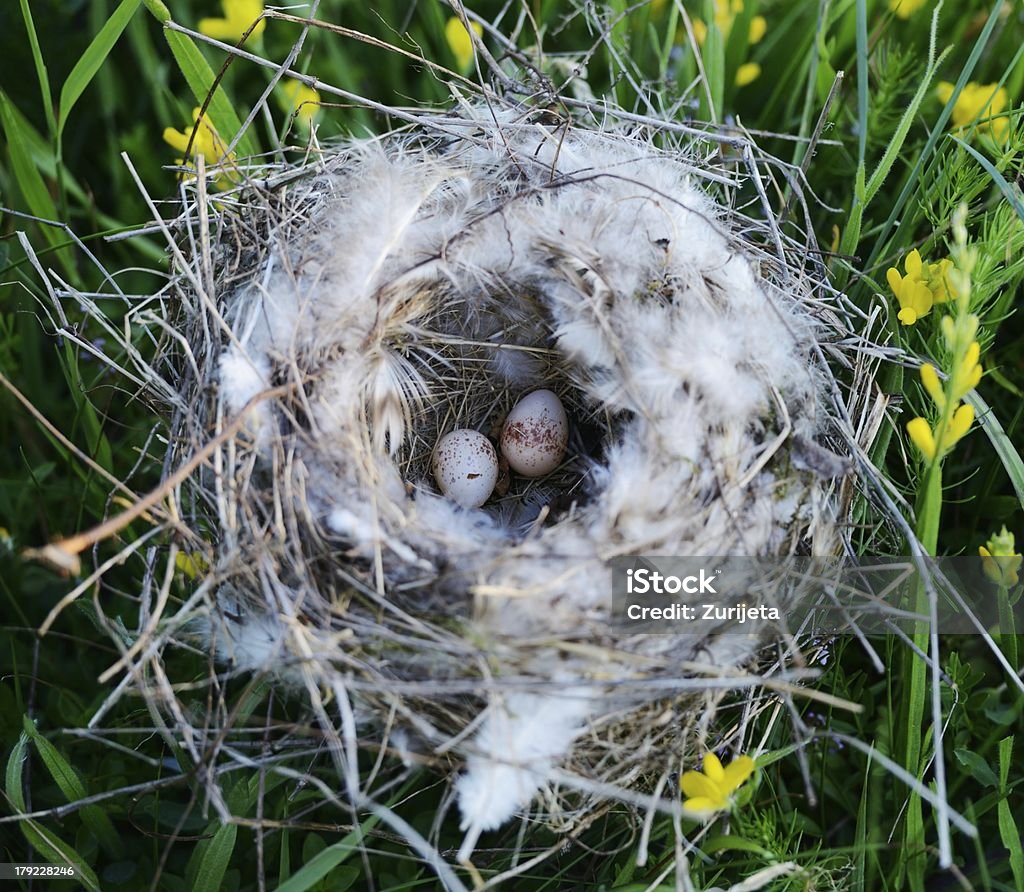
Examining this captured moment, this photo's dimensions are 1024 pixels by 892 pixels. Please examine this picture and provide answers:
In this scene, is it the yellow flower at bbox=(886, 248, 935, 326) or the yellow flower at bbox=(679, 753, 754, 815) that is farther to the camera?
the yellow flower at bbox=(886, 248, 935, 326)

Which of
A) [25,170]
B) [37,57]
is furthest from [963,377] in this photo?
[25,170]

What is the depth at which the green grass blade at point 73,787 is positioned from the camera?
1377mm

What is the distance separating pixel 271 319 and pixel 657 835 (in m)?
0.93

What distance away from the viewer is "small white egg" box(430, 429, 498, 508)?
1.60 meters

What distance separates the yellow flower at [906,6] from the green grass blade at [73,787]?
1967mm

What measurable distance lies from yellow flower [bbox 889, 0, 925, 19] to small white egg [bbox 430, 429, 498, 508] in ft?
3.89

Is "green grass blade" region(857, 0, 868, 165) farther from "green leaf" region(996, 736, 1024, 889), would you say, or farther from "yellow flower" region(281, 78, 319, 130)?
"yellow flower" region(281, 78, 319, 130)

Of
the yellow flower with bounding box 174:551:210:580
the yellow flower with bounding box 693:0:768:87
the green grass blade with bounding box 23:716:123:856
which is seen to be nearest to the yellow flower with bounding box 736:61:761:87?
the yellow flower with bounding box 693:0:768:87

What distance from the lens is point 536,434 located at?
1608 millimetres

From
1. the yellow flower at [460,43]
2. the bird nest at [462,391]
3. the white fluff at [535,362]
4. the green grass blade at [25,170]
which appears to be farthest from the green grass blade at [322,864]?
the yellow flower at [460,43]

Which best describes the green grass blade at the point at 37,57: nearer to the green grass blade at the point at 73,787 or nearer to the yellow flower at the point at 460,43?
the yellow flower at the point at 460,43

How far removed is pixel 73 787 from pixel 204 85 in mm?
1207

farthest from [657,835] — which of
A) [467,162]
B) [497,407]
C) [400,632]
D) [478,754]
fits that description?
[467,162]

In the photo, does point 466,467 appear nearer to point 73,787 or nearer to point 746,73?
point 73,787
